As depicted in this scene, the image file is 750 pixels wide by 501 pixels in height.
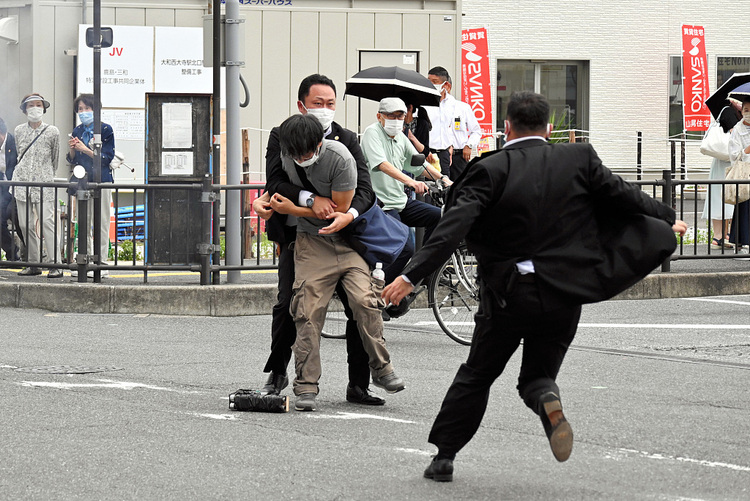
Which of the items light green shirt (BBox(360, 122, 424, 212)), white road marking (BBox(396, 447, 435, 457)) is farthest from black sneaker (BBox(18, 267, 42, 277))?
white road marking (BBox(396, 447, 435, 457))

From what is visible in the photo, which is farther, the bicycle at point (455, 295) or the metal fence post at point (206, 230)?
the metal fence post at point (206, 230)

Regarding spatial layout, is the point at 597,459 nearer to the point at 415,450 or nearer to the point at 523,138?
the point at 415,450

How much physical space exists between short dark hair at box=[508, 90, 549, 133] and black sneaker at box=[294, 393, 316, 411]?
237cm

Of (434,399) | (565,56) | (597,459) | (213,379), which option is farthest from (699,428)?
(565,56)

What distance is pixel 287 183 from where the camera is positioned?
6855 millimetres

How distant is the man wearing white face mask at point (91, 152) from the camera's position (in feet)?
41.2

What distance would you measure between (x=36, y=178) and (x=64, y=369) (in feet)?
17.8

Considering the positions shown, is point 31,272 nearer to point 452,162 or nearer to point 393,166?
point 452,162

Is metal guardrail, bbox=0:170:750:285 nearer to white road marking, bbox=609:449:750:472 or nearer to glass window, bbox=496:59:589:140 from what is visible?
white road marking, bbox=609:449:750:472

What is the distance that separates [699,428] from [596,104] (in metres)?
24.7

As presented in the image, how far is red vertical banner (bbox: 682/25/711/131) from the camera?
1043 inches

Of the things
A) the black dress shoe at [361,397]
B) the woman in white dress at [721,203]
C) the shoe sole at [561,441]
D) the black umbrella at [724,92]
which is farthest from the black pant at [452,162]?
the shoe sole at [561,441]

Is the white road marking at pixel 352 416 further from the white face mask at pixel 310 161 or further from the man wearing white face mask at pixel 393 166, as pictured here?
the man wearing white face mask at pixel 393 166

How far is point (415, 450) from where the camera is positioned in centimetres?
588
